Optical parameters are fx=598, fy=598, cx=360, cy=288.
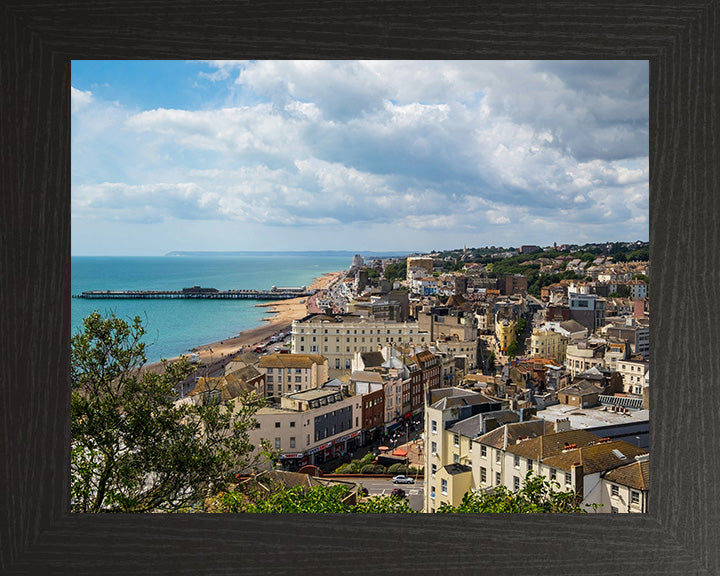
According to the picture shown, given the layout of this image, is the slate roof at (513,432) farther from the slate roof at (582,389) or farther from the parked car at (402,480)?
the slate roof at (582,389)

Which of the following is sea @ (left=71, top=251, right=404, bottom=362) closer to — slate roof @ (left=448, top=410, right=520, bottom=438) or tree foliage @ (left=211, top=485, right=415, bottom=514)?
tree foliage @ (left=211, top=485, right=415, bottom=514)

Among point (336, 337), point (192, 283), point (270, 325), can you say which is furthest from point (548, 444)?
point (192, 283)

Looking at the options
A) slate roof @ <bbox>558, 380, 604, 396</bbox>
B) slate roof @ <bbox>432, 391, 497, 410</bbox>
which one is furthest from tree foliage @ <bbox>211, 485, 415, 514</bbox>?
slate roof @ <bbox>558, 380, 604, 396</bbox>

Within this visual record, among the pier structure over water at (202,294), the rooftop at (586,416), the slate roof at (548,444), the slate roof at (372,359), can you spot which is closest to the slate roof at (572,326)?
the rooftop at (586,416)

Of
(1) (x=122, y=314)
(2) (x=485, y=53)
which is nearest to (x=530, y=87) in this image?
(2) (x=485, y=53)

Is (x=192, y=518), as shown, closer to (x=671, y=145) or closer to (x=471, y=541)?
(x=471, y=541)

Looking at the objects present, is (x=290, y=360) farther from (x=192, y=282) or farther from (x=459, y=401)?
(x=459, y=401)
